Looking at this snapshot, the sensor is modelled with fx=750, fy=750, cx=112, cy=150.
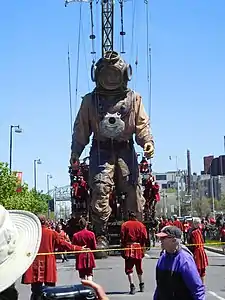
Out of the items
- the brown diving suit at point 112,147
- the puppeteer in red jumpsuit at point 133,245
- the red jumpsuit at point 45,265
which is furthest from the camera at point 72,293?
the brown diving suit at point 112,147

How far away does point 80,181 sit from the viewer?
29.9m

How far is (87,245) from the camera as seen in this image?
47.9ft

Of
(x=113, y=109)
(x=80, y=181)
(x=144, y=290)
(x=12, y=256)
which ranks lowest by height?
(x=144, y=290)

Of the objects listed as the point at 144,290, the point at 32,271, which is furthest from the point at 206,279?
the point at 32,271

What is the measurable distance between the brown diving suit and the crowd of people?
38.0ft

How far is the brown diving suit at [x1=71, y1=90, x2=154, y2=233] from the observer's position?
91.3ft

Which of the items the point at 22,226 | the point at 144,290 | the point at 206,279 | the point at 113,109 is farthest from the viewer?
the point at 113,109

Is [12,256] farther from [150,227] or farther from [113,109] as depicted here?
[150,227]

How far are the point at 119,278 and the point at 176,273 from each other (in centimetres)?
1237

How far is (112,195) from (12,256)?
25.5 meters

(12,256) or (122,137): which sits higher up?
(122,137)

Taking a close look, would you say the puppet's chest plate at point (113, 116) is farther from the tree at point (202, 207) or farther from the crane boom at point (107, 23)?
the tree at point (202, 207)

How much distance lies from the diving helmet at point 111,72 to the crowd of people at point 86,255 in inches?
472

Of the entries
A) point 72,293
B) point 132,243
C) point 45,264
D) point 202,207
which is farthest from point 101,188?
Result: point 202,207
